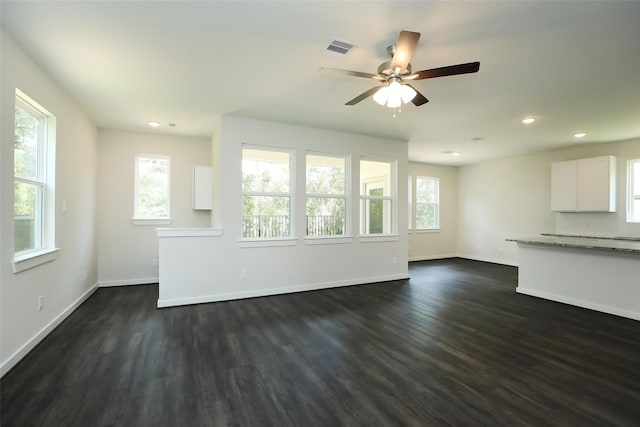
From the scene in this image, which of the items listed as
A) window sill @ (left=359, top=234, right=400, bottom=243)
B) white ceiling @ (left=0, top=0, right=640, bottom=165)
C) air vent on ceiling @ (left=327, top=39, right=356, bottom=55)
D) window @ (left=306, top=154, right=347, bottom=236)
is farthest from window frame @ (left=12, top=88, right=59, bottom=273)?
window sill @ (left=359, top=234, right=400, bottom=243)

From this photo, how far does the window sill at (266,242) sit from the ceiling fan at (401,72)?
268 centimetres

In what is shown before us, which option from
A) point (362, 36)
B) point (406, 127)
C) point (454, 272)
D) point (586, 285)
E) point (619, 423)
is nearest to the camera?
point (619, 423)

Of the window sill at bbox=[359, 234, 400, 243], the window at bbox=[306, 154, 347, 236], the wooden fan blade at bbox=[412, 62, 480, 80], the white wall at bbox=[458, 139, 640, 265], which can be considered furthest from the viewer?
the white wall at bbox=[458, 139, 640, 265]

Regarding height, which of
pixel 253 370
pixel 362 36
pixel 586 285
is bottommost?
pixel 253 370

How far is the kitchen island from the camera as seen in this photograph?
3650 mm

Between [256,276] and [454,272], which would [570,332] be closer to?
[454,272]

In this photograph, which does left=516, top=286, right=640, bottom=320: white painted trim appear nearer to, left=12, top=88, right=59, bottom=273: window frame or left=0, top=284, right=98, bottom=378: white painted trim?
left=0, top=284, right=98, bottom=378: white painted trim

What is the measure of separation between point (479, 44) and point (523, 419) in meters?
2.72

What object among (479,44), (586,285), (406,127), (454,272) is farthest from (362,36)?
(454,272)

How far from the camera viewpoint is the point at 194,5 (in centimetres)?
195

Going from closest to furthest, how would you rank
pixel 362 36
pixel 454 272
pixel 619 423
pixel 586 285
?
pixel 619 423, pixel 362 36, pixel 586 285, pixel 454 272

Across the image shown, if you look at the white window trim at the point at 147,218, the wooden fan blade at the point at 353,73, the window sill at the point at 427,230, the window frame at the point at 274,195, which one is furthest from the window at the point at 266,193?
the window sill at the point at 427,230

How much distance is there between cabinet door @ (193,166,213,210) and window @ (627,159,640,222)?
7657mm

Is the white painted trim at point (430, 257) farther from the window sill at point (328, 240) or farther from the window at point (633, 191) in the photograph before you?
the window at point (633, 191)
